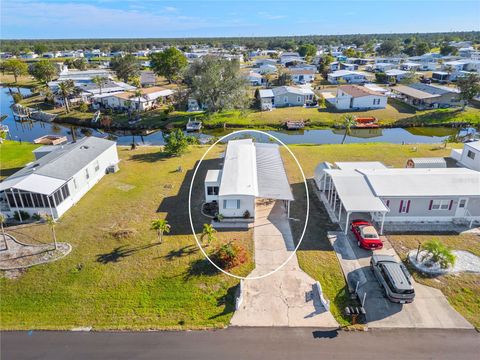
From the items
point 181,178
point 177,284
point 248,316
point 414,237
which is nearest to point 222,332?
point 248,316

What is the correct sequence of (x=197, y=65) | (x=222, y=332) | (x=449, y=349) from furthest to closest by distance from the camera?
(x=197, y=65) < (x=222, y=332) < (x=449, y=349)

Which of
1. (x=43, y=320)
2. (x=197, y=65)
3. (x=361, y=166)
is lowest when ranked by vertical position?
(x=43, y=320)

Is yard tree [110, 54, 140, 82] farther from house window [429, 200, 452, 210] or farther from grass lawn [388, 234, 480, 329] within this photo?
grass lawn [388, 234, 480, 329]

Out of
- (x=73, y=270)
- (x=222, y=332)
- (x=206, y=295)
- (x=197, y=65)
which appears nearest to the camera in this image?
(x=222, y=332)

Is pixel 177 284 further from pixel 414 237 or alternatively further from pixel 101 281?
pixel 414 237

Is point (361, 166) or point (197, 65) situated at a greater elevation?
point (197, 65)

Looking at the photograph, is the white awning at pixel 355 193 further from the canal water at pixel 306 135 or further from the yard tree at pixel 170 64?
the yard tree at pixel 170 64
